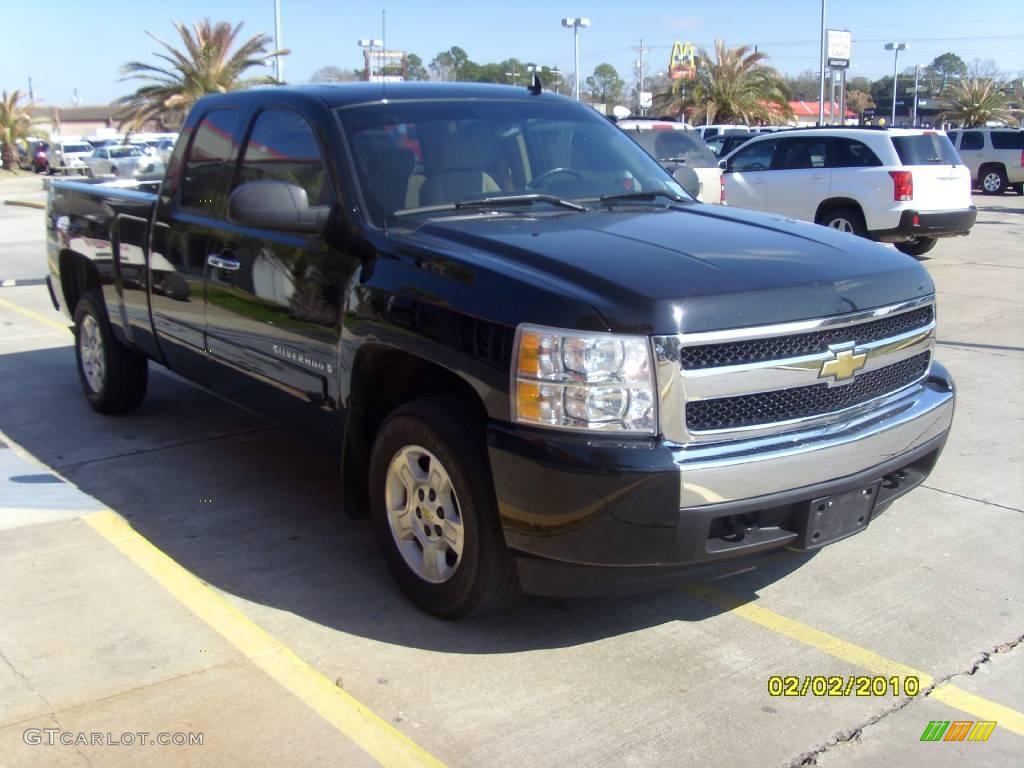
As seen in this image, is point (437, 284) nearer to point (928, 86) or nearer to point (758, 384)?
point (758, 384)

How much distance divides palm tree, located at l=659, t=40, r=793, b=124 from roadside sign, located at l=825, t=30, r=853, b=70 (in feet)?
9.10

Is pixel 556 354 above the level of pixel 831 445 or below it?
above

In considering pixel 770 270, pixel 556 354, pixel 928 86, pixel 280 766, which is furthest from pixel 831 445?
pixel 928 86

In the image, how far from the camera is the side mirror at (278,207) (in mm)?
4410

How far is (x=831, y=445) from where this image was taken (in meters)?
3.65

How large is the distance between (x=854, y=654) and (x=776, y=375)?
3.57 feet

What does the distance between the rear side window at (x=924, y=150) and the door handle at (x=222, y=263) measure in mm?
10787

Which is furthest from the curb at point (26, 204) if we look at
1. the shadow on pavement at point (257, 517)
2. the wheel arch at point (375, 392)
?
the wheel arch at point (375, 392)

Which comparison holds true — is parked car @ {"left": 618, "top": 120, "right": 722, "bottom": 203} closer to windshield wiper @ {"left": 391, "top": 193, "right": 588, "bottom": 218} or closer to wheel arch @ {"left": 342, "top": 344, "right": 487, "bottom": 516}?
windshield wiper @ {"left": 391, "top": 193, "right": 588, "bottom": 218}

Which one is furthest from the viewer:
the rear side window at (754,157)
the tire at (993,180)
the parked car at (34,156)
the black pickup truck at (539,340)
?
the parked car at (34,156)

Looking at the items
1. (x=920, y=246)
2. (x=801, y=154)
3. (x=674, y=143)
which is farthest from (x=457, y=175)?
(x=920, y=246)

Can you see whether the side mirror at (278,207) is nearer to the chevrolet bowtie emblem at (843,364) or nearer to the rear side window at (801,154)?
the chevrolet bowtie emblem at (843,364)

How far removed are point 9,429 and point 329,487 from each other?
2411mm
